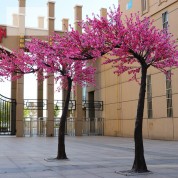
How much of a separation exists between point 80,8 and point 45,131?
12152mm

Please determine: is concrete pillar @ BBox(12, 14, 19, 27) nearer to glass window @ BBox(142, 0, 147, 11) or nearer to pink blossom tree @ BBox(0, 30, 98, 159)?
glass window @ BBox(142, 0, 147, 11)

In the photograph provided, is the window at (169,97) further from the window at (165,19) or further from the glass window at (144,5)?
the glass window at (144,5)

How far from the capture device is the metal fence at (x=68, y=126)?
31531mm

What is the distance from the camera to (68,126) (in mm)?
33188

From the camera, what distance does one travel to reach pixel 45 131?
102 ft

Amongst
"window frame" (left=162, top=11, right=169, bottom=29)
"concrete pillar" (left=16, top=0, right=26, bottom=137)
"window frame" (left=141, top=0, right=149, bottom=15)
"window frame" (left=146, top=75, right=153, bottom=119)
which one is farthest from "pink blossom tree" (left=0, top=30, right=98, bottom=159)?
"concrete pillar" (left=16, top=0, right=26, bottom=137)

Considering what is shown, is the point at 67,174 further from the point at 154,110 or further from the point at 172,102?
the point at 154,110

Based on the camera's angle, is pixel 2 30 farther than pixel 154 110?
Yes

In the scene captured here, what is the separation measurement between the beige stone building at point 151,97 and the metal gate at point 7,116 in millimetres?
8666

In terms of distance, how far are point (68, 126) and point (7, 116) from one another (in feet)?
19.9

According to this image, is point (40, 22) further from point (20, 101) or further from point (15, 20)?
point (20, 101)

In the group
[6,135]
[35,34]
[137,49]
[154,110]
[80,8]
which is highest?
[80,8]

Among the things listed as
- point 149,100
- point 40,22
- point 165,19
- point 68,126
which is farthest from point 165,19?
point 40,22

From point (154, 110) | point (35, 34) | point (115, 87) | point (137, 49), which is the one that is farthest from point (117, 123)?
point (137, 49)
